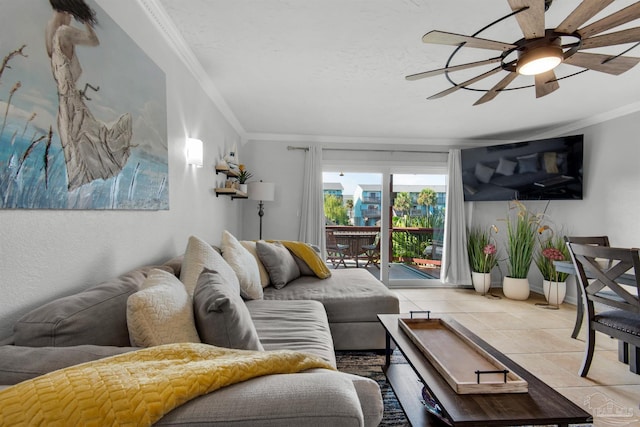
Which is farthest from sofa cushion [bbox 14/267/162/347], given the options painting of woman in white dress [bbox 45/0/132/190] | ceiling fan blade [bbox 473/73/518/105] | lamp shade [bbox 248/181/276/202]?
lamp shade [bbox 248/181/276/202]

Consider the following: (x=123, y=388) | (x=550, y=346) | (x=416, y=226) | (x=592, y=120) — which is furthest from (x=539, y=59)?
(x=416, y=226)

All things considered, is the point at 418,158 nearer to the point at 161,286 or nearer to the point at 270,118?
the point at 270,118

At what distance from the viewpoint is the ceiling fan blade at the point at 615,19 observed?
1.27 m

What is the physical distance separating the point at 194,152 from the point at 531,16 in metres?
2.18

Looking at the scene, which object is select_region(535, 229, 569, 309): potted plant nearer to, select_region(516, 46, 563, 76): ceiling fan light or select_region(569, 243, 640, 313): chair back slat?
select_region(569, 243, 640, 313): chair back slat

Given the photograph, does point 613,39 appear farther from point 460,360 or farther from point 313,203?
point 313,203

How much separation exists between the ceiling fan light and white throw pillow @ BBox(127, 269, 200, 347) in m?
1.89

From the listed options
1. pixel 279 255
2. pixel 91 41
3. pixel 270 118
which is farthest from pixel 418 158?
pixel 91 41

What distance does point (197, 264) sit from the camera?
1.63m

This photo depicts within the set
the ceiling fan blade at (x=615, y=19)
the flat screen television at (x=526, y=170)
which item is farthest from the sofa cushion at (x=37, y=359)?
the flat screen television at (x=526, y=170)

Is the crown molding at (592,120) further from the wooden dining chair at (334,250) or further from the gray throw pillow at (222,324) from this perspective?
the gray throw pillow at (222,324)

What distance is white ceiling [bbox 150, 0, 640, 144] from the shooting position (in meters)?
1.86

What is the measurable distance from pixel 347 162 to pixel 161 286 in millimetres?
4101

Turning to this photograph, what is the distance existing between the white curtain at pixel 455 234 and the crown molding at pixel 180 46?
3.52 m
